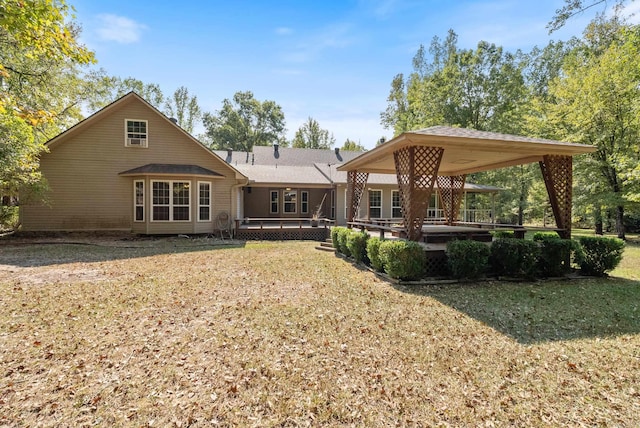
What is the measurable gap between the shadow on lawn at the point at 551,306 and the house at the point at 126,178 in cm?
1073

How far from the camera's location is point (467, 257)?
21.2 ft

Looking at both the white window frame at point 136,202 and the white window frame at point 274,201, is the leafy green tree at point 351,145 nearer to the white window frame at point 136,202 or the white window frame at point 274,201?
the white window frame at point 274,201

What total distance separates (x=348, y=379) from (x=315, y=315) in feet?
5.56

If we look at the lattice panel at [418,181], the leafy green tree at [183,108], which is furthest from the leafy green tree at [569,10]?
the leafy green tree at [183,108]

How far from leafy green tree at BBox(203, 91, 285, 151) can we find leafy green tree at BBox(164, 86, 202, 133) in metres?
2.92

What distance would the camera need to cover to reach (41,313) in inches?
180

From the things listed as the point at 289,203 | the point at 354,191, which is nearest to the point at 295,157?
the point at 289,203

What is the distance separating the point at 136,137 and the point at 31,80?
5.49 metres

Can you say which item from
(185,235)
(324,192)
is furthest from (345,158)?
(185,235)

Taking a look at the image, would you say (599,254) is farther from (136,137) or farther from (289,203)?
(136,137)

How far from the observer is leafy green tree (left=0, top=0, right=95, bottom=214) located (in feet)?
15.4

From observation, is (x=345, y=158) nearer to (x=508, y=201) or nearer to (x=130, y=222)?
(x=508, y=201)

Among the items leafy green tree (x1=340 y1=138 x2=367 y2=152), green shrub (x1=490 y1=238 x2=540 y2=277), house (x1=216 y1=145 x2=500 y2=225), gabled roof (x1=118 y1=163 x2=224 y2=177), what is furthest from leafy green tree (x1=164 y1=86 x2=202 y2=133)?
green shrub (x1=490 y1=238 x2=540 y2=277)

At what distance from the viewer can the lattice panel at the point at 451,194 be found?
12.5 m
